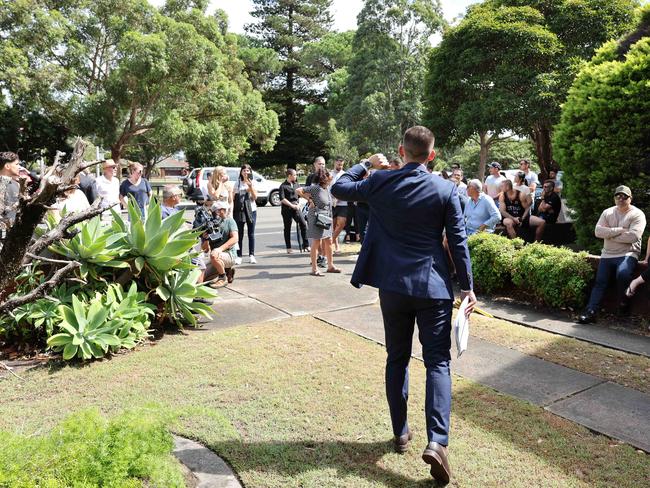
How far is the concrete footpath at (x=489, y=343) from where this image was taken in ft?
12.6

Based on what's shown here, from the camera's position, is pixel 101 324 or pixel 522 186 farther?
pixel 522 186

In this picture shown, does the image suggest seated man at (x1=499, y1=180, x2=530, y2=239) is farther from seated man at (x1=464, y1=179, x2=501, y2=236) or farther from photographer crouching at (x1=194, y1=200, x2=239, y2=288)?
photographer crouching at (x1=194, y1=200, x2=239, y2=288)

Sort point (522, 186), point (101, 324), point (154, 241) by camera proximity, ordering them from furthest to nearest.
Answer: point (522, 186)
point (154, 241)
point (101, 324)

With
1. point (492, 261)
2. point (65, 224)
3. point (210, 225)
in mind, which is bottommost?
point (492, 261)

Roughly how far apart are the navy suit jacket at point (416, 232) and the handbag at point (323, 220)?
200 inches

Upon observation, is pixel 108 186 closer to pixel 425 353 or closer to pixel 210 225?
pixel 210 225

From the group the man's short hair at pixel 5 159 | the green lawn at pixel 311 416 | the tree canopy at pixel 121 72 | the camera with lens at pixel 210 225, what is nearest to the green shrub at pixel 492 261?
the green lawn at pixel 311 416

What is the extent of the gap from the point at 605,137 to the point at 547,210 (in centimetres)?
262

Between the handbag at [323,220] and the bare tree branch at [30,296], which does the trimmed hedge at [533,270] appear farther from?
the bare tree branch at [30,296]

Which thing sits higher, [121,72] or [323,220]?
[121,72]

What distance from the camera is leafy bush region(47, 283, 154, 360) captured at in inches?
181

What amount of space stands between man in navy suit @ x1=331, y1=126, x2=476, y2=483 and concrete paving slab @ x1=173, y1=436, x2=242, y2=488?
41.6 inches

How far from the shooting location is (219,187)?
7.73m

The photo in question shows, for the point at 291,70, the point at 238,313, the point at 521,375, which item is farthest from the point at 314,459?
the point at 291,70
